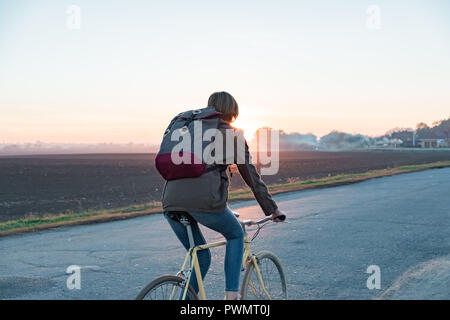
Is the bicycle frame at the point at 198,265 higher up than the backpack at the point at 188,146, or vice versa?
the backpack at the point at 188,146

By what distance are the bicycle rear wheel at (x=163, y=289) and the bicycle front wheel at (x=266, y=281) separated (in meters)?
0.66

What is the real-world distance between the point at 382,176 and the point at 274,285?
19744 mm

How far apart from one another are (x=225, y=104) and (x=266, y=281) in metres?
1.57

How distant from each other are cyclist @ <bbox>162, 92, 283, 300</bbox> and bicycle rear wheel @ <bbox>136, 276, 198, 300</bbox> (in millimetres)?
354

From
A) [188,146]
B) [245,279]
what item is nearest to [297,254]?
[245,279]

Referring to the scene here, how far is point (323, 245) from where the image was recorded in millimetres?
7730

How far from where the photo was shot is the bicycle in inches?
125

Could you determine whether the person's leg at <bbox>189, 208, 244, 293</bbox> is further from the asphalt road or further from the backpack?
the asphalt road

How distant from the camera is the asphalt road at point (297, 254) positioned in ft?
18.1
